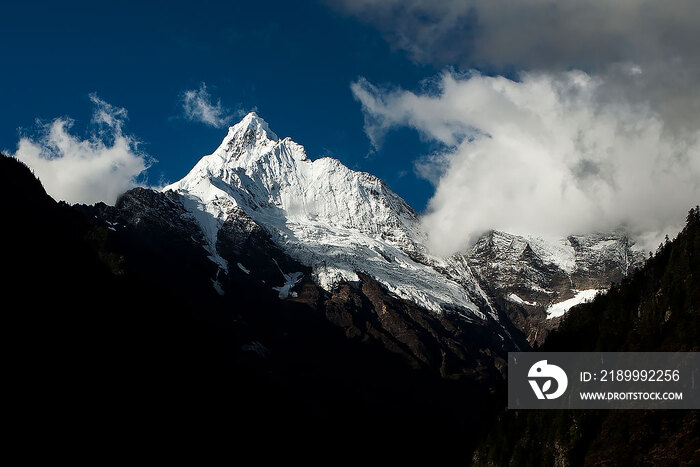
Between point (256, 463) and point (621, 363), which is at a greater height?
point (621, 363)

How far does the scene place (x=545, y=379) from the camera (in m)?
178

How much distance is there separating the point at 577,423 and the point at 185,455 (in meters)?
93.5

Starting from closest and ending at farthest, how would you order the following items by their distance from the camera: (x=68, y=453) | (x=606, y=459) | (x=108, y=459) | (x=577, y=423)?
(x=68, y=453) < (x=108, y=459) < (x=606, y=459) < (x=577, y=423)

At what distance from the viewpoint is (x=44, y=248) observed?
545 ft

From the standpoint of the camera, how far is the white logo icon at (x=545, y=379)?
17575cm

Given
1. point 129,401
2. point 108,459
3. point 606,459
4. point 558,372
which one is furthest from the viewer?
point 558,372

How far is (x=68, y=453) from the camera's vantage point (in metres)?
118

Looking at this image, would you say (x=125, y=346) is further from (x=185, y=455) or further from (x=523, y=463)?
(x=523, y=463)

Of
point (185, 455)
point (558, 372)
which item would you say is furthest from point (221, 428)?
point (558, 372)

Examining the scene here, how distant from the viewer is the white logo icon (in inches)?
6919

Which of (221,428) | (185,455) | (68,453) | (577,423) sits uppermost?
(577,423)

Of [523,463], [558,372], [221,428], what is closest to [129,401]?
[221,428]

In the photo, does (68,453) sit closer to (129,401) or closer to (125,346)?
(129,401)

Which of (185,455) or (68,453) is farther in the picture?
(185,455)
